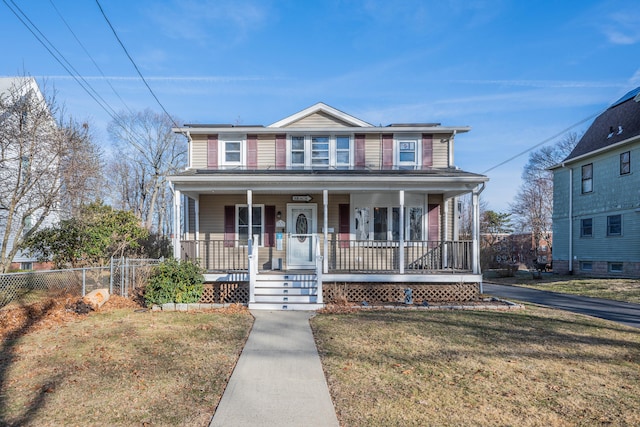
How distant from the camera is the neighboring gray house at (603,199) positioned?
16.9m

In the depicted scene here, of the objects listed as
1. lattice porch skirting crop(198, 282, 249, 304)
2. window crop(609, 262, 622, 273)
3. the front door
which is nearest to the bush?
lattice porch skirting crop(198, 282, 249, 304)

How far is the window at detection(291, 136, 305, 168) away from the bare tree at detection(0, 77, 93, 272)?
23.0 ft

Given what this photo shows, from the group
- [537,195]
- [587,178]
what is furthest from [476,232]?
[537,195]

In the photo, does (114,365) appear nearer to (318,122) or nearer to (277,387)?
(277,387)

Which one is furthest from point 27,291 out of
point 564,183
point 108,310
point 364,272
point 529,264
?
point 529,264

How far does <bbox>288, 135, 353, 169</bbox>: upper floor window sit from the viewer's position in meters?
13.2

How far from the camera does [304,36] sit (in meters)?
14.5

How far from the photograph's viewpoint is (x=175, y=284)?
9.18 m

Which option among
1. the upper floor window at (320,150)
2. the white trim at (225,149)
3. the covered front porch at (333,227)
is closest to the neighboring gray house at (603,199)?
the covered front porch at (333,227)

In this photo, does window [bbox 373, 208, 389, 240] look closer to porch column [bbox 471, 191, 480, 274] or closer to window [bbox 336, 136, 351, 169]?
window [bbox 336, 136, 351, 169]

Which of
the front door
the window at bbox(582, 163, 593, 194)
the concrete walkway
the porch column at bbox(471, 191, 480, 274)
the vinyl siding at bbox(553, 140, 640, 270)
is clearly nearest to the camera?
the concrete walkway

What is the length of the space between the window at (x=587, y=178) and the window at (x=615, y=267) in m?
3.97

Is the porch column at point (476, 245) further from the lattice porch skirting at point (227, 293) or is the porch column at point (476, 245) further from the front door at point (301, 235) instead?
the lattice porch skirting at point (227, 293)

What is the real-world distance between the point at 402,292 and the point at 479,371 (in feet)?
18.5
